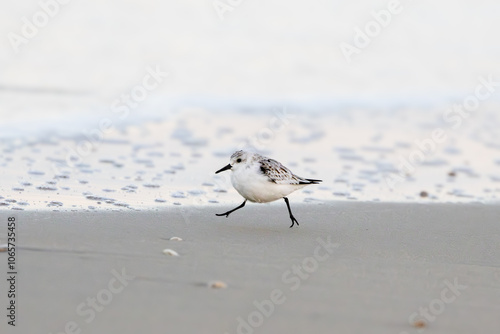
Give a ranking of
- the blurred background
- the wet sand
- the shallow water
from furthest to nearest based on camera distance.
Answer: the blurred background → the shallow water → the wet sand

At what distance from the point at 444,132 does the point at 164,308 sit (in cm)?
839

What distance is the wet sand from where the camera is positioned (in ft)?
11.4

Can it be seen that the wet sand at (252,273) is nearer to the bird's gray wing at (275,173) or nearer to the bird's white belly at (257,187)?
the bird's white belly at (257,187)

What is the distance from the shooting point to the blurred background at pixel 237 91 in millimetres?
8031

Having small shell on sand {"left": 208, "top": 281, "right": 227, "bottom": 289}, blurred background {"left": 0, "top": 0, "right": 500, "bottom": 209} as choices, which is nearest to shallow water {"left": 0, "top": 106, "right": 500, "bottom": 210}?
blurred background {"left": 0, "top": 0, "right": 500, "bottom": 209}

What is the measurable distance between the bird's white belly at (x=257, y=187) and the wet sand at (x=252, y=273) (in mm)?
207

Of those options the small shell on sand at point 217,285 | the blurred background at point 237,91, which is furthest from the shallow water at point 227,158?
the small shell on sand at point 217,285

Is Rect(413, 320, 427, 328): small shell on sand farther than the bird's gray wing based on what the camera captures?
No

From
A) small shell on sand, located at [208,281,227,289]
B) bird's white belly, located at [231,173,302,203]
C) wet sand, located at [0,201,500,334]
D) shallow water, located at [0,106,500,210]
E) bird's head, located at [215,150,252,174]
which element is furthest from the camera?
shallow water, located at [0,106,500,210]

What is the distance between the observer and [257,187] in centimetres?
568

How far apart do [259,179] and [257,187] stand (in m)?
0.06

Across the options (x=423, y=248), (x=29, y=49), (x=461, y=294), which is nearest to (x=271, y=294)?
(x=461, y=294)

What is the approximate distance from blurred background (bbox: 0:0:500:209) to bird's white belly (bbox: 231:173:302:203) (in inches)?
38.6

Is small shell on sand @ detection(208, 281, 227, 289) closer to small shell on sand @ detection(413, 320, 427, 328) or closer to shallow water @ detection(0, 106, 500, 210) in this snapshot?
small shell on sand @ detection(413, 320, 427, 328)
